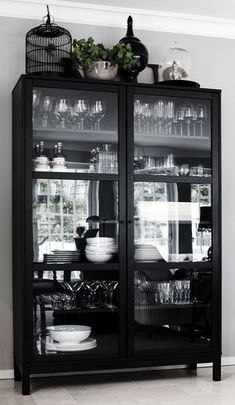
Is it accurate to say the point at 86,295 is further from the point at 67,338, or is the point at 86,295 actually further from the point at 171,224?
the point at 171,224

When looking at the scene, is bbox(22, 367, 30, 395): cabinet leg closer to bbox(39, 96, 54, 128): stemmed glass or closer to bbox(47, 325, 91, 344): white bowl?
bbox(47, 325, 91, 344): white bowl

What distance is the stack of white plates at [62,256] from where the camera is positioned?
13.9 feet

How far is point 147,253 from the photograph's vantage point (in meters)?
4.46

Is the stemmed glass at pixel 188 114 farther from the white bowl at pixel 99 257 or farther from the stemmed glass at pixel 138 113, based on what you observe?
the white bowl at pixel 99 257

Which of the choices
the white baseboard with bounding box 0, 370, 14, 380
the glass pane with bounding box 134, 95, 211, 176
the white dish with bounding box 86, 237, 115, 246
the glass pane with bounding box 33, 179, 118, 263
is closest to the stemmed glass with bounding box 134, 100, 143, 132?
the glass pane with bounding box 134, 95, 211, 176

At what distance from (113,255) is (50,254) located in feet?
1.39

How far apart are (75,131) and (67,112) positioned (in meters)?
0.13

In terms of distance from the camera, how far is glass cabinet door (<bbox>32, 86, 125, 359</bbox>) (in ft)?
13.9

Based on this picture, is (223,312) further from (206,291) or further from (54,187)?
(54,187)

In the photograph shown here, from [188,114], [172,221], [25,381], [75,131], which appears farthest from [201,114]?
[25,381]

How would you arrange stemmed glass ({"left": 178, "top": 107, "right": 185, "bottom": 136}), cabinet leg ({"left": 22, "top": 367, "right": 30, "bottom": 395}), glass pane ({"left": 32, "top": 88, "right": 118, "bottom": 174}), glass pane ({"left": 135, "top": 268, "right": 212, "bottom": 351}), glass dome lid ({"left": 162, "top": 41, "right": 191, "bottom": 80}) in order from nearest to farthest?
cabinet leg ({"left": 22, "top": 367, "right": 30, "bottom": 395}) < glass pane ({"left": 32, "top": 88, "right": 118, "bottom": 174}) < glass pane ({"left": 135, "top": 268, "right": 212, "bottom": 351}) < stemmed glass ({"left": 178, "top": 107, "right": 185, "bottom": 136}) < glass dome lid ({"left": 162, "top": 41, "right": 191, "bottom": 80})

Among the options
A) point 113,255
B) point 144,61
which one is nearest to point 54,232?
point 113,255

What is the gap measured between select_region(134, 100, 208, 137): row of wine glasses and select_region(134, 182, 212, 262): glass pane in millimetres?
362

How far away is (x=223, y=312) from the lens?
16.4 ft
